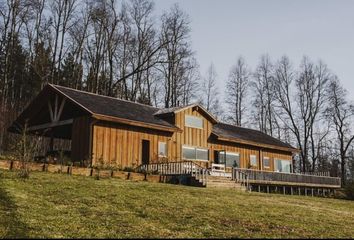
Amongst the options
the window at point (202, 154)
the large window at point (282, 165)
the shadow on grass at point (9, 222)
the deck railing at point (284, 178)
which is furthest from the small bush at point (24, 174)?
the large window at point (282, 165)

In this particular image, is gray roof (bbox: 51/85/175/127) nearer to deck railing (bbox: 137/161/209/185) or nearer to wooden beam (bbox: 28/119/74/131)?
wooden beam (bbox: 28/119/74/131)

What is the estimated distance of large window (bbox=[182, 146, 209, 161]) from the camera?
2865cm

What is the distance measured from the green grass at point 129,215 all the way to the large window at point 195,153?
13.1 meters

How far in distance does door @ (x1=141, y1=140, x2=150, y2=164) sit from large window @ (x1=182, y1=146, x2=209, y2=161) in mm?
2977

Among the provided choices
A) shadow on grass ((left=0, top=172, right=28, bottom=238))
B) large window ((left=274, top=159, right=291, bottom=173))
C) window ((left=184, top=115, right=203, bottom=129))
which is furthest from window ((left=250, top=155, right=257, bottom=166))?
shadow on grass ((left=0, top=172, right=28, bottom=238))

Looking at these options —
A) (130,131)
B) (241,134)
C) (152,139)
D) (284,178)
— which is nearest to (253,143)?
(241,134)

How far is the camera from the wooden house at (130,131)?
2383 centimetres

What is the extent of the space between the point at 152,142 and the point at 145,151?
2.44ft

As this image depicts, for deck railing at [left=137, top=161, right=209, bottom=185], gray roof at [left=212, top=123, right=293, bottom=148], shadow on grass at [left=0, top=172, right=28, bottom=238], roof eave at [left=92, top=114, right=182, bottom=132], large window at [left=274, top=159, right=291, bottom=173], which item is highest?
gray roof at [left=212, top=123, right=293, bottom=148]

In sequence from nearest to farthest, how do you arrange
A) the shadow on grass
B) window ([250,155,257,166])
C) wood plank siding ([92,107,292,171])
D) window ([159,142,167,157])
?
1. the shadow on grass
2. wood plank siding ([92,107,292,171])
3. window ([159,142,167,157])
4. window ([250,155,257,166])

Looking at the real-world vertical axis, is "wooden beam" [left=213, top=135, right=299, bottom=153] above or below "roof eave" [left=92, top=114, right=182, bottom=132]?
below

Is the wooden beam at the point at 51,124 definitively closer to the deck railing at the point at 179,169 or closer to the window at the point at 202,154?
the deck railing at the point at 179,169

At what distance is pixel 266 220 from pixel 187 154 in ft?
57.7

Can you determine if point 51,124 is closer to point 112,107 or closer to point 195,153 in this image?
point 112,107
